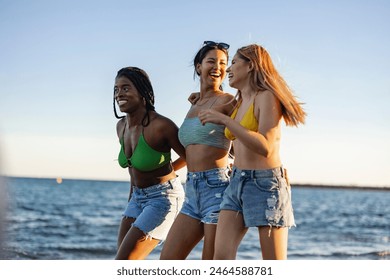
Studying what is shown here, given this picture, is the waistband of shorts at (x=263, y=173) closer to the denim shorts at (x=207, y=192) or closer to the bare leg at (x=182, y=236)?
the denim shorts at (x=207, y=192)

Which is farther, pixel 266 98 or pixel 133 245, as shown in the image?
pixel 133 245

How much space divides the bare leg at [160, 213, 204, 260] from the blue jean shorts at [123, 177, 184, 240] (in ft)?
0.53

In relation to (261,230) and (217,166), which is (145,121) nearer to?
(217,166)

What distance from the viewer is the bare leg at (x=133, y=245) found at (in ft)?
11.6

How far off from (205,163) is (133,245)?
2.20ft

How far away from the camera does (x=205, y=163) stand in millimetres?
3342

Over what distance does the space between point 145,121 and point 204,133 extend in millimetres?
522

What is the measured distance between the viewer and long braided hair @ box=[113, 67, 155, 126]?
3686 millimetres

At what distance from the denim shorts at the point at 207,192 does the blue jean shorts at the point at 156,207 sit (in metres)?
0.26

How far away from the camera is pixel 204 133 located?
3.33 m

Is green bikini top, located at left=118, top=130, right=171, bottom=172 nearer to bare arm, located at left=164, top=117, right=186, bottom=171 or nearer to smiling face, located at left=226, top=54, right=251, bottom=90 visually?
bare arm, located at left=164, top=117, right=186, bottom=171

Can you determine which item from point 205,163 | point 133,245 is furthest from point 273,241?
point 133,245

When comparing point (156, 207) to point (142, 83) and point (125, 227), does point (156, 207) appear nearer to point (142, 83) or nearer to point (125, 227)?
point (125, 227)
